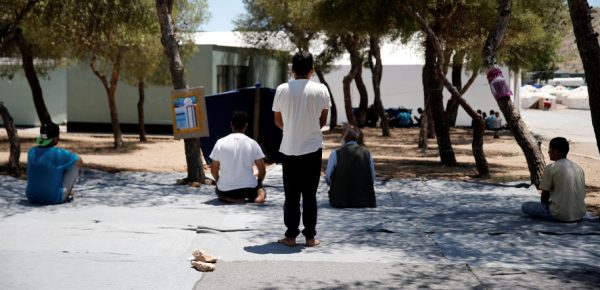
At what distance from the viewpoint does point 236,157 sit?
7906mm

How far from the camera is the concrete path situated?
16.5 ft

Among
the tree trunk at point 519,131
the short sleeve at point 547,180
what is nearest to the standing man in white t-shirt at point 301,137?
the short sleeve at point 547,180

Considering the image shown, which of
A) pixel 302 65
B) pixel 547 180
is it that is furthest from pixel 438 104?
pixel 302 65

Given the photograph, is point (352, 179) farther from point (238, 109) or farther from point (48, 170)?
point (238, 109)

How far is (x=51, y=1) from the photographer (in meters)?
12.1

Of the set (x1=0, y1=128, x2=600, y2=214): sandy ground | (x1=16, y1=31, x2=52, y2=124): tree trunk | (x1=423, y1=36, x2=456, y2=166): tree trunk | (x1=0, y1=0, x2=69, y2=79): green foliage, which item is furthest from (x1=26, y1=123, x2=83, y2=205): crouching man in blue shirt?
(x1=16, y1=31, x2=52, y2=124): tree trunk

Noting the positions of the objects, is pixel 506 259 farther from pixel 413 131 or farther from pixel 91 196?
pixel 413 131

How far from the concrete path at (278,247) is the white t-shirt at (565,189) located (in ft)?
0.42

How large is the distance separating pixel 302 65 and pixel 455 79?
74.8ft

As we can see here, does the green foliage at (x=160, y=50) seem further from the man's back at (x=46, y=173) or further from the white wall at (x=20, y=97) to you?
the man's back at (x=46, y=173)

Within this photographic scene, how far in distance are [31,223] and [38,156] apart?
119cm

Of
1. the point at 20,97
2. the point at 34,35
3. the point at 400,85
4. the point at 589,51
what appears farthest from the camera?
the point at 400,85

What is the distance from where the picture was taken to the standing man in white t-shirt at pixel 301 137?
19.2 feet

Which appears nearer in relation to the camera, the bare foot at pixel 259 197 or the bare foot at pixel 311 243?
the bare foot at pixel 311 243
